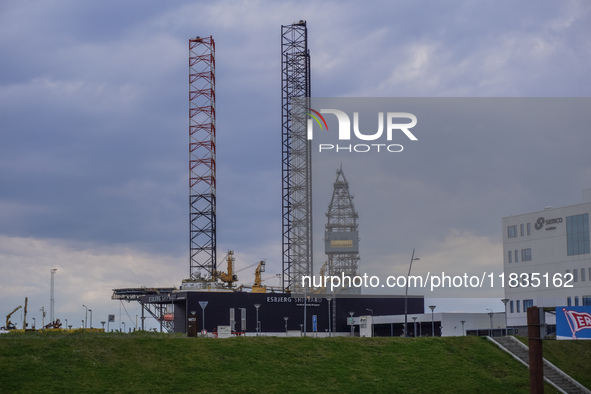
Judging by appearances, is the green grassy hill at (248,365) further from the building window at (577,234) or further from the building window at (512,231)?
the building window at (512,231)

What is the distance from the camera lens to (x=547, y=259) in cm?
10806

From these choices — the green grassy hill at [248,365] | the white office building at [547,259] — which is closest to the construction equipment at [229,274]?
the white office building at [547,259]

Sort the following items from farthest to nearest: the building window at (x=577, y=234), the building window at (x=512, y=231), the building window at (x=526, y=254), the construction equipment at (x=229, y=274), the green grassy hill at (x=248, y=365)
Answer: the construction equipment at (x=229, y=274) < the building window at (x=512, y=231) < the building window at (x=526, y=254) < the building window at (x=577, y=234) < the green grassy hill at (x=248, y=365)

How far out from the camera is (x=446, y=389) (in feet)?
176

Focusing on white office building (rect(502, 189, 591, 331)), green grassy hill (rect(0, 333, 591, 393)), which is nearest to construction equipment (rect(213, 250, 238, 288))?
white office building (rect(502, 189, 591, 331))

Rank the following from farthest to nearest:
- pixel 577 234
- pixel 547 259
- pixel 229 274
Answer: pixel 229 274
pixel 547 259
pixel 577 234

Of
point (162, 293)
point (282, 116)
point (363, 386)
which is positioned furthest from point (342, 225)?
point (363, 386)

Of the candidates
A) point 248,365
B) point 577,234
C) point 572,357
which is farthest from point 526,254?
point 248,365

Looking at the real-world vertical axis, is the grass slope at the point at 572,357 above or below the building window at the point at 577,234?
below

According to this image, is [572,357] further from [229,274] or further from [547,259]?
[229,274]

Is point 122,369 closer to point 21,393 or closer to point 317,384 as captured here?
point 21,393

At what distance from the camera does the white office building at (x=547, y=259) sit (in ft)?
340

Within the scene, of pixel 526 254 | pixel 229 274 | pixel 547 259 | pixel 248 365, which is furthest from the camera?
pixel 229 274

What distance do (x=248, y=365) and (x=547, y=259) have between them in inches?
2690
